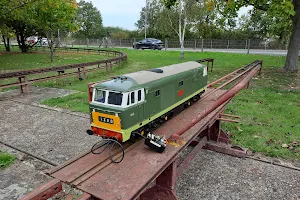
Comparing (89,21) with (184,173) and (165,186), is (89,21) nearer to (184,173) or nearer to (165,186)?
(184,173)

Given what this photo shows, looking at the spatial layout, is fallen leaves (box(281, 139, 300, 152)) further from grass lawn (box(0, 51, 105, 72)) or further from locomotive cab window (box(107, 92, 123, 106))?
grass lawn (box(0, 51, 105, 72))

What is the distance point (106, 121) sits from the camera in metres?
5.05

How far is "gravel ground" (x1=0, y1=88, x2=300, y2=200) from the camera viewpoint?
5.38m

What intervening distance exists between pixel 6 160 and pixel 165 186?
471 cm

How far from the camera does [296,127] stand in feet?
Result: 27.1

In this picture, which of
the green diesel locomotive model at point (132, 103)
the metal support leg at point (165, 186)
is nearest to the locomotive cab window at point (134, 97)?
the green diesel locomotive model at point (132, 103)

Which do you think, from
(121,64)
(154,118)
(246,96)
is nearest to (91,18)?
(121,64)

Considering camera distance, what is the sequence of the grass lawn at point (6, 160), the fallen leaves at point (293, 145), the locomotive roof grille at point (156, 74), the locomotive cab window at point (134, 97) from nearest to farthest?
1. the locomotive cab window at point (134, 97)
2. the locomotive roof grille at point (156, 74)
3. the grass lawn at point (6, 160)
4. the fallen leaves at point (293, 145)

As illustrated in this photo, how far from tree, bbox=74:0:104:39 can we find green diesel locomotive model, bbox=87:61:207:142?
6826 centimetres

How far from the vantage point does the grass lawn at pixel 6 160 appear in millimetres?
6427

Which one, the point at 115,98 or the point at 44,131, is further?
the point at 44,131

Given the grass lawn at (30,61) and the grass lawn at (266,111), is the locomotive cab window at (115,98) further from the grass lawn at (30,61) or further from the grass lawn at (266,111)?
the grass lawn at (30,61)

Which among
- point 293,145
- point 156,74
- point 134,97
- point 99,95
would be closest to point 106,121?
point 99,95

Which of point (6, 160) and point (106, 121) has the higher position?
point (106, 121)
